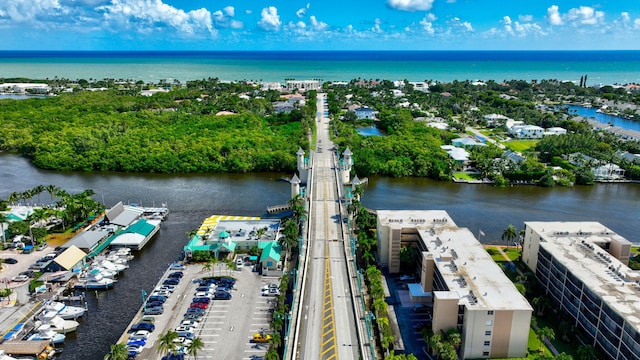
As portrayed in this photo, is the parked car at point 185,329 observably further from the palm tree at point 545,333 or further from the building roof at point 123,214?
the palm tree at point 545,333

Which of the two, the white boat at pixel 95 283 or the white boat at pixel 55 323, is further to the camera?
the white boat at pixel 95 283

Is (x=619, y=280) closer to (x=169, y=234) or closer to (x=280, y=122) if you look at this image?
(x=169, y=234)

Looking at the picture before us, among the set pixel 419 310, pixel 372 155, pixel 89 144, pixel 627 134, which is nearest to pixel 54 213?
pixel 89 144

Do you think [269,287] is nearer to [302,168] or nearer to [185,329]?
[185,329]

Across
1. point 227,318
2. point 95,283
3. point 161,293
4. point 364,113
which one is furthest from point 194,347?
point 364,113

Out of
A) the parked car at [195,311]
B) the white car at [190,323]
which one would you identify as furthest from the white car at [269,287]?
the white car at [190,323]

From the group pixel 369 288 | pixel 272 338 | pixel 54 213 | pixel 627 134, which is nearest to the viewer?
pixel 272 338

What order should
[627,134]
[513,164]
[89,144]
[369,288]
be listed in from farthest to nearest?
[627,134], [89,144], [513,164], [369,288]
